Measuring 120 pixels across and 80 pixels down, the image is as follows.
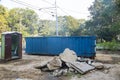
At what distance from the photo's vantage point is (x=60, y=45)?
56.6ft

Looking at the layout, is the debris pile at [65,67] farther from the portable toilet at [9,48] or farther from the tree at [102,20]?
the tree at [102,20]

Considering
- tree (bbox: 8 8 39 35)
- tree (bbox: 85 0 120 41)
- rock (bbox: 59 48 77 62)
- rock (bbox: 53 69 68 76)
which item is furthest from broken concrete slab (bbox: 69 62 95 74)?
tree (bbox: 8 8 39 35)

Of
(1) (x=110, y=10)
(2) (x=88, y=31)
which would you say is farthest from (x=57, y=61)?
(2) (x=88, y=31)

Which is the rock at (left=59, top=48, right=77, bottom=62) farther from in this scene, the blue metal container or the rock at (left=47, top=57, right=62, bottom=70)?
the blue metal container

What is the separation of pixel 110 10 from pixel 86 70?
55.8 ft

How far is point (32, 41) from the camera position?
1889cm

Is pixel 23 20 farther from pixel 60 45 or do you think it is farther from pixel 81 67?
pixel 81 67

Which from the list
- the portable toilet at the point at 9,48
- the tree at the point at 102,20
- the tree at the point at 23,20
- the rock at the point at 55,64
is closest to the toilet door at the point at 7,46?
the portable toilet at the point at 9,48

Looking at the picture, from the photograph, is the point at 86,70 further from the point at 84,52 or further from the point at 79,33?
the point at 79,33

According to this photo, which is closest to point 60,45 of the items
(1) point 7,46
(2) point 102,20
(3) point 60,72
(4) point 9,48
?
(4) point 9,48

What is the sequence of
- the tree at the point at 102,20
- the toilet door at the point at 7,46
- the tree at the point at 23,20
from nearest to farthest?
the toilet door at the point at 7,46 < the tree at the point at 102,20 < the tree at the point at 23,20

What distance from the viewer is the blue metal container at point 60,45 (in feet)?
51.8

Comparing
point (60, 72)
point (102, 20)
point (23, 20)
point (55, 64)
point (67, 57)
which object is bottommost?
point (60, 72)

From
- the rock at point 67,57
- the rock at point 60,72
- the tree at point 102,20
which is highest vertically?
the tree at point 102,20
